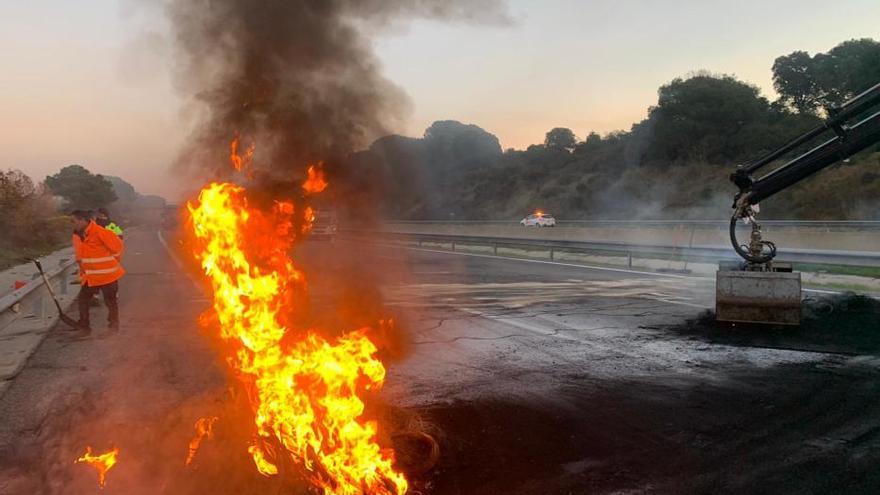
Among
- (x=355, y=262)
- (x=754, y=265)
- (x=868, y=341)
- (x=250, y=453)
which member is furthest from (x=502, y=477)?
→ (x=355, y=262)

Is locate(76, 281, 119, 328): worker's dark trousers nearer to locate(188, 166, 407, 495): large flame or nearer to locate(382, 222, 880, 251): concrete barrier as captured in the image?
locate(188, 166, 407, 495): large flame

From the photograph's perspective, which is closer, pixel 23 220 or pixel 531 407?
pixel 531 407

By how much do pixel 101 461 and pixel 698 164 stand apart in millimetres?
46769

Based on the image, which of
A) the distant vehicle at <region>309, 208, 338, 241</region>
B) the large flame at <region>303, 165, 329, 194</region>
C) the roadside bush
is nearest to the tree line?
the roadside bush

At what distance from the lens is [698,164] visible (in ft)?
148

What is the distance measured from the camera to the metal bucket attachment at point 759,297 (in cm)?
829

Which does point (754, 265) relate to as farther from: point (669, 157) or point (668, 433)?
point (669, 157)

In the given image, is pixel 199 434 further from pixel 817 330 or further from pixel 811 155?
pixel 811 155

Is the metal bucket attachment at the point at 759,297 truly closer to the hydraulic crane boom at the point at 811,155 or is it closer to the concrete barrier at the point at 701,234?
the hydraulic crane boom at the point at 811,155

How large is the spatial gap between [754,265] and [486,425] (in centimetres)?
592

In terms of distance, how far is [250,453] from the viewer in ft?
12.7

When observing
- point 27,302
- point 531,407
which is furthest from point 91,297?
point 531,407

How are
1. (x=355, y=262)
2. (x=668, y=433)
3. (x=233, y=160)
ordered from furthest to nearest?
1. (x=355, y=262)
2. (x=233, y=160)
3. (x=668, y=433)

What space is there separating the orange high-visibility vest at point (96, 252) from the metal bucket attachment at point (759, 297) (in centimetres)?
847
